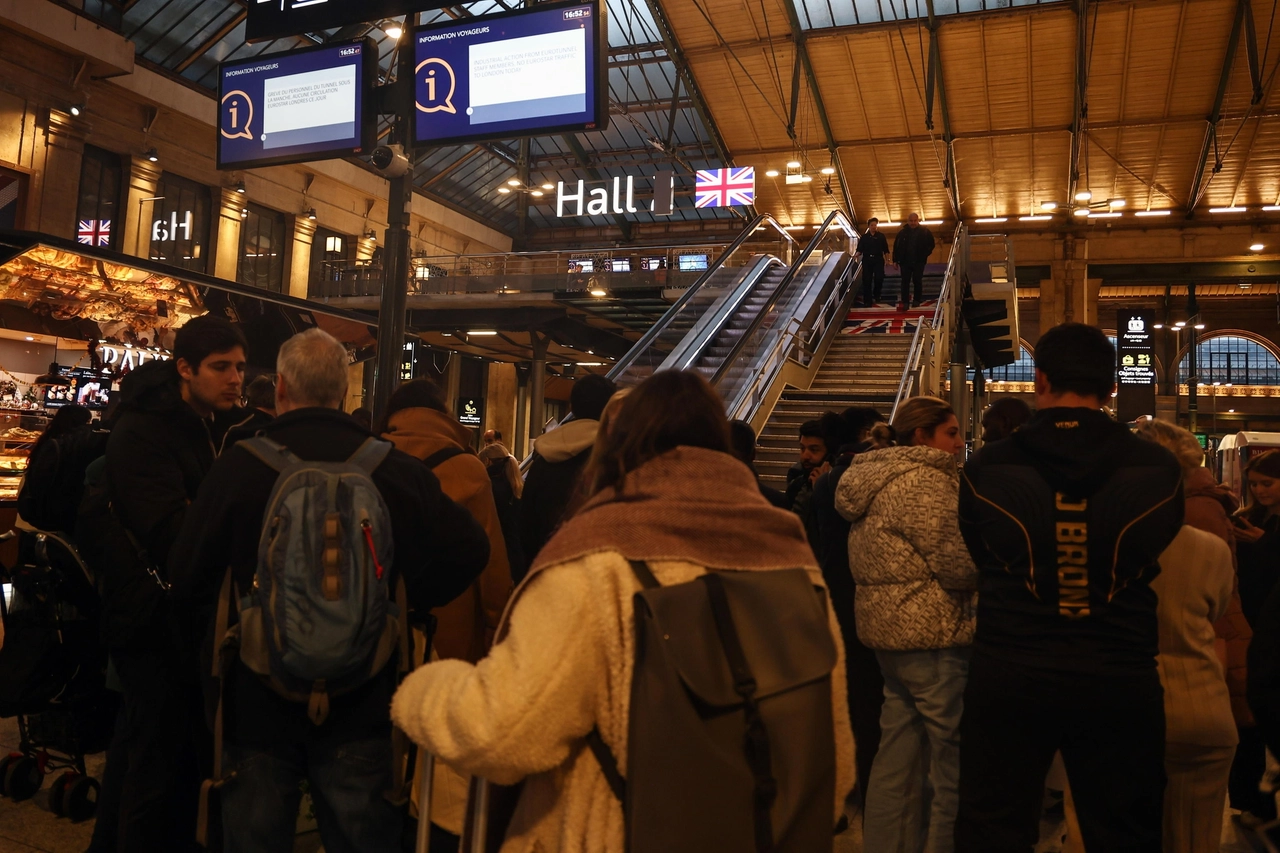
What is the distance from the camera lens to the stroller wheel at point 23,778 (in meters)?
3.72

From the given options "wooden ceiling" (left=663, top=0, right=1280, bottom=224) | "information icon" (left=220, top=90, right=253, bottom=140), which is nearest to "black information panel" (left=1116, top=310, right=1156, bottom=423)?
"wooden ceiling" (left=663, top=0, right=1280, bottom=224)

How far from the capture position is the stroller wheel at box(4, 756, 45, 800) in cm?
372

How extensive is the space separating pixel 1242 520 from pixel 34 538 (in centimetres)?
493

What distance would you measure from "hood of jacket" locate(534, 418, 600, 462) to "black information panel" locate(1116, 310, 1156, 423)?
69.1 ft

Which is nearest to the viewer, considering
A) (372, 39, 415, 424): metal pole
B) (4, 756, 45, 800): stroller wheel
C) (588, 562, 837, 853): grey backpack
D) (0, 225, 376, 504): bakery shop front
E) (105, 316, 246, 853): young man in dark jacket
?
(588, 562, 837, 853): grey backpack

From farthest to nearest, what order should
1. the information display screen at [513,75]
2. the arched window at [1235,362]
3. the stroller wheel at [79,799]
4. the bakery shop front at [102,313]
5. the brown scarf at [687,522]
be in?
1. the arched window at [1235,362]
2. the bakery shop front at [102,313]
3. the information display screen at [513,75]
4. the stroller wheel at [79,799]
5. the brown scarf at [687,522]

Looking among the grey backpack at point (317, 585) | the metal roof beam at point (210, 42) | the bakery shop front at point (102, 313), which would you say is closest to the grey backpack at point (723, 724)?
the grey backpack at point (317, 585)

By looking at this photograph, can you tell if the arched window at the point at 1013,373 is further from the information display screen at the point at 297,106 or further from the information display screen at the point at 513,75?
the information display screen at the point at 297,106

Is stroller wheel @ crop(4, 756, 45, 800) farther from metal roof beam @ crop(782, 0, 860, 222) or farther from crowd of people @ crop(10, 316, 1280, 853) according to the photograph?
metal roof beam @ crop(782, 0, 860, 222)

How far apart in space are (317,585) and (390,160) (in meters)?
3.45

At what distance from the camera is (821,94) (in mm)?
23953

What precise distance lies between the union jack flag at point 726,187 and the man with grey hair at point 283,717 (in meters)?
21.6

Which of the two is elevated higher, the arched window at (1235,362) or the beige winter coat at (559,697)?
the arched window at (1235,362)

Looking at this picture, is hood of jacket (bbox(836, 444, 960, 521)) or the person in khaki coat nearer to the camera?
the person in khaki coat
